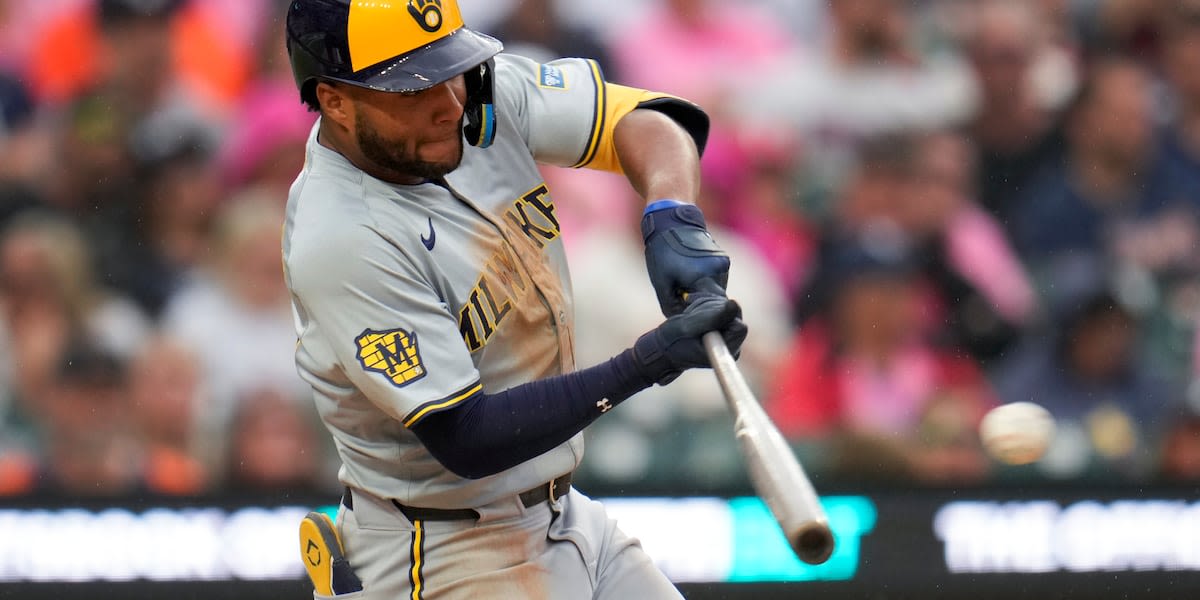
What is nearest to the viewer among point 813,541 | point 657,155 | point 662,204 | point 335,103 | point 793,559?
point 813,541

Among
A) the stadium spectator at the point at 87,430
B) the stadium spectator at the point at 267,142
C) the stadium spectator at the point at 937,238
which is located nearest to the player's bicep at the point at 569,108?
the stadium spectator at the point at 937,238

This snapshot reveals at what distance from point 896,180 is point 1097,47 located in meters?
0.99

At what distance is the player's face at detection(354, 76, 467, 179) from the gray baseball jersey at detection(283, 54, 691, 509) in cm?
7

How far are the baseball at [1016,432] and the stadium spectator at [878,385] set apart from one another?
0.05 m

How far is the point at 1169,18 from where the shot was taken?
19.6 ft

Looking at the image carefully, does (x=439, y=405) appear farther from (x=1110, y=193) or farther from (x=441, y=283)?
(x=1110, y=193)

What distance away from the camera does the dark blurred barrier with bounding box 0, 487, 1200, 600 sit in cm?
522

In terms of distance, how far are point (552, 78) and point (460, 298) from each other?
1.91 ft

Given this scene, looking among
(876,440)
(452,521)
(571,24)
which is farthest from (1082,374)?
(452,521)

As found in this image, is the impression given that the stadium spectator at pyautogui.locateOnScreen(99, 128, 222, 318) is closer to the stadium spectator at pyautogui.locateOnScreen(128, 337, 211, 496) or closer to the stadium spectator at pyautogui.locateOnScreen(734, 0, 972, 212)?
the stadium spectator at pyautogui.locateOnScreen(128, 337, 211, 496)

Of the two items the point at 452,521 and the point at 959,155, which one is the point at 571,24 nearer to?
the point at 959,155

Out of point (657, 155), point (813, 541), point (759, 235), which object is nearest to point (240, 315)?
point (759, 235)

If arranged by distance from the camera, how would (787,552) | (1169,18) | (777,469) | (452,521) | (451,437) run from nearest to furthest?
(777,469) → (451,437) → (452,521) → (787,552) → (1169,18)

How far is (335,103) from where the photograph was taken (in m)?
2.64
